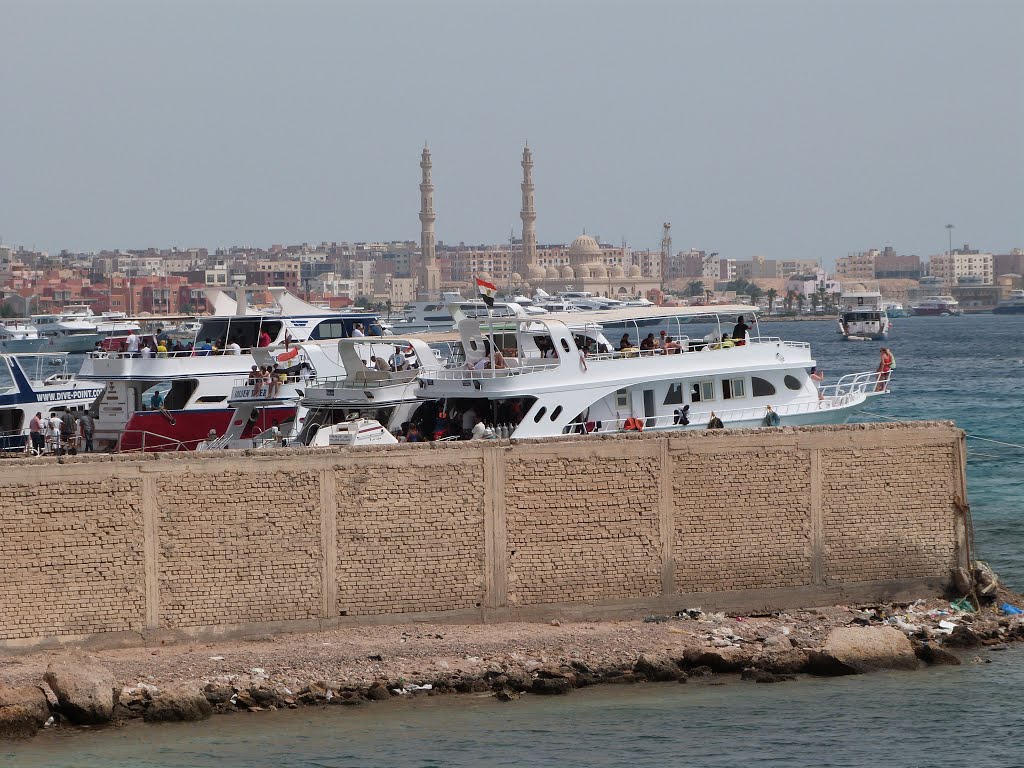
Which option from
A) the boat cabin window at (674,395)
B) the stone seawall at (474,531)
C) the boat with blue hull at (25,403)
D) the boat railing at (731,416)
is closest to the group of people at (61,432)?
the boat with blue hull at (25,403)

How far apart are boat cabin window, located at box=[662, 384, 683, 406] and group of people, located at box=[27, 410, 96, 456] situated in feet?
32.6

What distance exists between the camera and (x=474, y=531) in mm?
20047

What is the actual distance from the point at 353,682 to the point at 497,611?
2.49 m

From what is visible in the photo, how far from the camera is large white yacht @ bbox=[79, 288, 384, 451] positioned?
3018 centimetres

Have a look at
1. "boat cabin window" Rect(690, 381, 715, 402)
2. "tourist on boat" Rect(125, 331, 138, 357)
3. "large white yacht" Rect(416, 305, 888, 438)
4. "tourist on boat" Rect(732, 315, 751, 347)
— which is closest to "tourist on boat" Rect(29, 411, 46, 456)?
"tourist on boat" Rect(125, 331, 138, 357)

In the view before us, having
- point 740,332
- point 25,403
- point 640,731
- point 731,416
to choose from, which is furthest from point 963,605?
point 25,403

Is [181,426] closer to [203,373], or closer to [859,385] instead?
[203,373]

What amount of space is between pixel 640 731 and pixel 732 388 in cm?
1245

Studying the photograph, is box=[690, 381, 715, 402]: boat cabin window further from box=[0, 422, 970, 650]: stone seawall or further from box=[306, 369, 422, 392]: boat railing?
box=[0, 422, 970, 650]: stone seawall

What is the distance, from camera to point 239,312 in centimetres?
3388

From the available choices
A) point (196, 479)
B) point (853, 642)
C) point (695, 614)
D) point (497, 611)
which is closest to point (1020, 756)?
point (853, 642)

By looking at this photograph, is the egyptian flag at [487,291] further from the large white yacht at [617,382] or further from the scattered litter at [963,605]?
the scattered litter at [963,605]

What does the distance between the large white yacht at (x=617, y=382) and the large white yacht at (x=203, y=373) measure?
4561mm

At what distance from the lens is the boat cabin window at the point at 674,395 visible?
92.4ft
